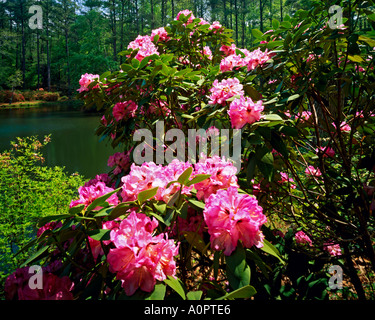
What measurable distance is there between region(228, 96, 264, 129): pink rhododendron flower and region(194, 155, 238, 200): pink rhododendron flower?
19 cm

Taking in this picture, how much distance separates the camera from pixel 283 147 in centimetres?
80

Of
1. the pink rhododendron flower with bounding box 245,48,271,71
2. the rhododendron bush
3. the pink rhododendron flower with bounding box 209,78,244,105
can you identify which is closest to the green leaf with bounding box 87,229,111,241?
the rhododendron bush

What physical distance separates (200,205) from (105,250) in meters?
0.25

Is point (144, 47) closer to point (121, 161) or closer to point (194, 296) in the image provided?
point (121, 161)

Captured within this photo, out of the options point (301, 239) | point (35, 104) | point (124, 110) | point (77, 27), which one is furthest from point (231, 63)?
point (77, 27)

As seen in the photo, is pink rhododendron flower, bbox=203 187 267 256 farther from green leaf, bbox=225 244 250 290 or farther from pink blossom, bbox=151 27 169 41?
pink blossom, bbox=151 27 169 41

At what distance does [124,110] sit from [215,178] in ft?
2.57

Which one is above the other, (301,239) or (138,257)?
(138,257)

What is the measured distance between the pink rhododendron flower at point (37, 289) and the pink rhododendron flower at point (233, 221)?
1.18 feet

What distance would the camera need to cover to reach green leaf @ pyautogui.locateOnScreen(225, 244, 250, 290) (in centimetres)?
52

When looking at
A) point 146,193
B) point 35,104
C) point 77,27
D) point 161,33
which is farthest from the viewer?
point 77,27

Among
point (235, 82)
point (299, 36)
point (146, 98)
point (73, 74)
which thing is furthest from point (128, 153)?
point (73, 74)

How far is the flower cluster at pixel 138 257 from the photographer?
19.1 inches

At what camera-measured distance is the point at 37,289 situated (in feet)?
1.90
